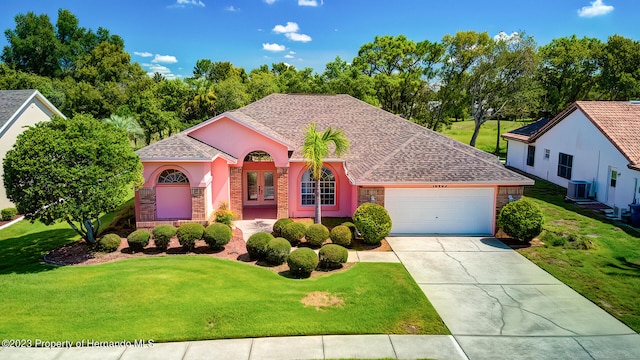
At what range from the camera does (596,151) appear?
24047mm

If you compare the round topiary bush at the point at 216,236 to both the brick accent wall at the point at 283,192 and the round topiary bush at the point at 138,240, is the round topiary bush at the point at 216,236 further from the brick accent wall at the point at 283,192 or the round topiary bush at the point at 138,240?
the brick accent wall at the point at 283,192

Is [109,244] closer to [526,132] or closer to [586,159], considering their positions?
[586,159]

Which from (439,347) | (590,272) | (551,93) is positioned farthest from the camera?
(551,93)

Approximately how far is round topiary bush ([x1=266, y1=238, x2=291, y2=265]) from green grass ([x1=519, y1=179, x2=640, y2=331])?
8850mm

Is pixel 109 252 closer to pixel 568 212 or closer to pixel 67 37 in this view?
pixel 568 212

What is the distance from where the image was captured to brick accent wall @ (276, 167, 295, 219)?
20312 mm

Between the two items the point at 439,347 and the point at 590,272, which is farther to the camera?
the point at 590,272

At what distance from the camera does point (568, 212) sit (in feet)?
72.2

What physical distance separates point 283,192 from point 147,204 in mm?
5953

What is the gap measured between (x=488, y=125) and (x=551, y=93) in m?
24.4

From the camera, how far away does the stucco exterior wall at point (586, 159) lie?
21750 mm

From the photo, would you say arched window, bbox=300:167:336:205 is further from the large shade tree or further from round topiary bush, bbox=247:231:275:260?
the large shade tree

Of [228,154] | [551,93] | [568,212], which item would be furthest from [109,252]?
[551,93]

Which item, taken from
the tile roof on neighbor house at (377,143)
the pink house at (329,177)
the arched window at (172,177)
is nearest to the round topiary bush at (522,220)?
the pink house at (329,177)
